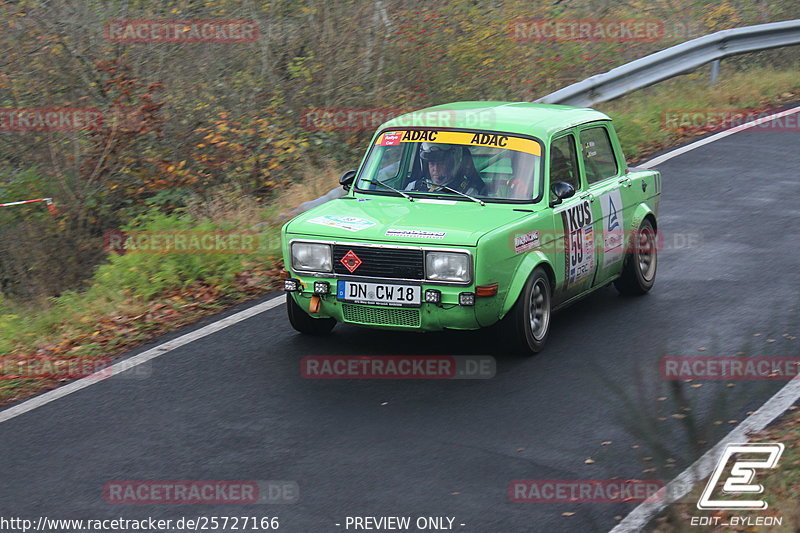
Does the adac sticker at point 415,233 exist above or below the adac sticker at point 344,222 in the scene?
below

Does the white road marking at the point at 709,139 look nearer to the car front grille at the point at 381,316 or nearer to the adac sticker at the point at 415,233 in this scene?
the adac sticker at the point at 415,233

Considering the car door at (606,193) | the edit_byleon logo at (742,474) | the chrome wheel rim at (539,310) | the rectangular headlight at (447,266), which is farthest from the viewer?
the car door at (606,193)

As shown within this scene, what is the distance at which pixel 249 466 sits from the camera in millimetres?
6266

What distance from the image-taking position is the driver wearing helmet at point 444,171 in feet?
28.2

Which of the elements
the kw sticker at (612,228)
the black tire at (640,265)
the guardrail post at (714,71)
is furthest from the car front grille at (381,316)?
the guardrail post at (714,71)

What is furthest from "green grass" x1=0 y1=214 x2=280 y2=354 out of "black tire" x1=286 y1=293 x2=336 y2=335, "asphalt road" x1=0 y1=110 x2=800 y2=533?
"black tire" x1=286 y1=293 x2=336 y2=335

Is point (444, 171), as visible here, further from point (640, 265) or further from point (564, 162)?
point (640, 265)

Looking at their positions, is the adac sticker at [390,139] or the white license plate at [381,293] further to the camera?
the adac sticker at [390,139]

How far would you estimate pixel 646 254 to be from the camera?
9984 mm

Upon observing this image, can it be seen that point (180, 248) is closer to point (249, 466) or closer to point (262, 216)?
point (262, 216)

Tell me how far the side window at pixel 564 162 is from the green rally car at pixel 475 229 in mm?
12

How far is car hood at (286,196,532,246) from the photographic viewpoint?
25.4 feet

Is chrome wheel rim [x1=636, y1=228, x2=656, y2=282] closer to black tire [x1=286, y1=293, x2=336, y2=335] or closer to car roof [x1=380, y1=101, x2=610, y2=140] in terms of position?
car roof [x1=380, y1=101, x2=610, y2=140]

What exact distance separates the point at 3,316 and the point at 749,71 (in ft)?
50.6
